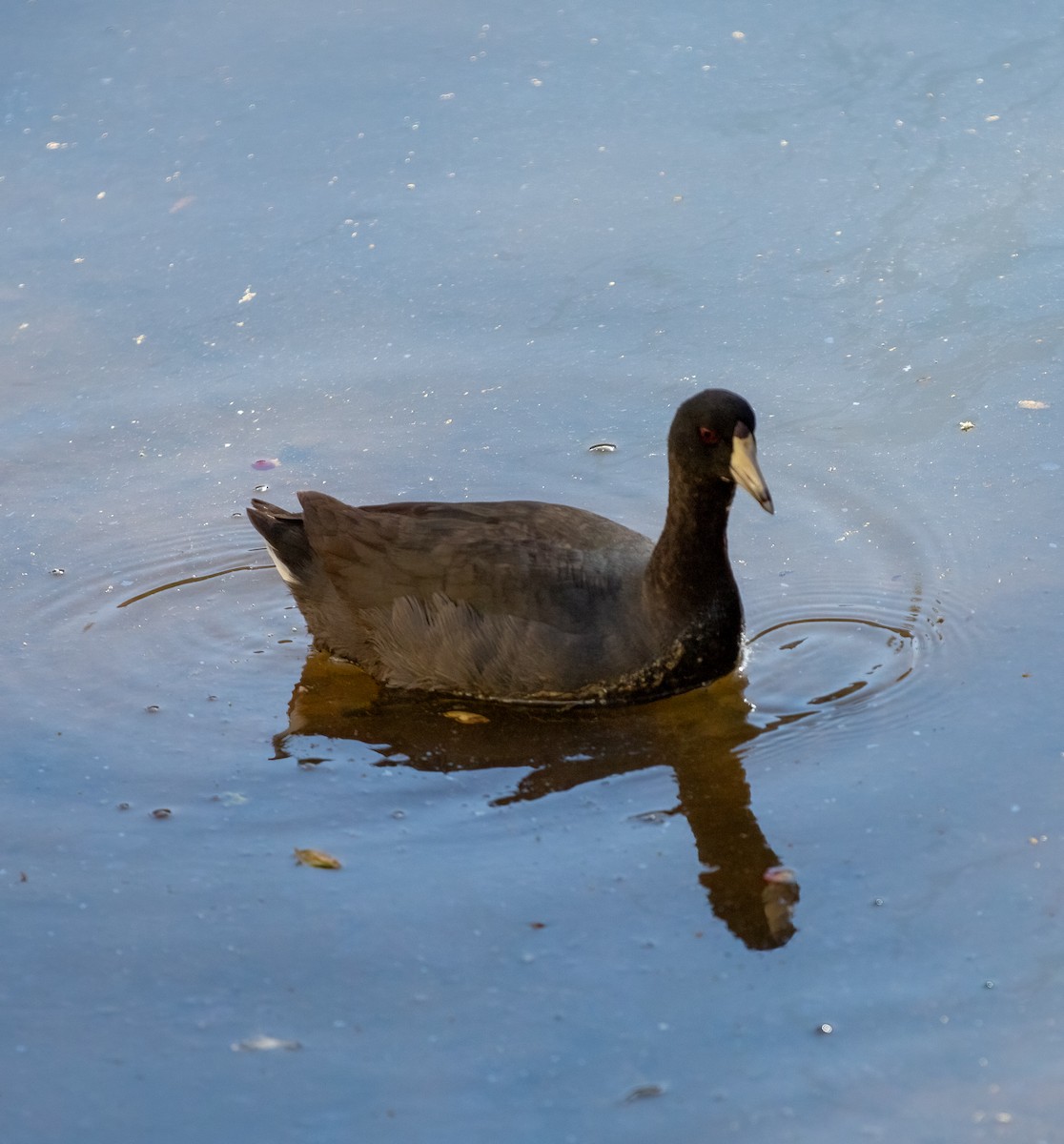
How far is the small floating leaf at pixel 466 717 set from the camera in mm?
4711

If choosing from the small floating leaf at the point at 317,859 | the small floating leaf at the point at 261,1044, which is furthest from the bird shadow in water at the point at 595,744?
the small floating leaf at the point at 261,1044

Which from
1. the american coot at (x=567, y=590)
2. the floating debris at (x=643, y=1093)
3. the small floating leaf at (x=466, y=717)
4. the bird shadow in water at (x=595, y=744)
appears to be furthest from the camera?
the small floating leaf at (x=466, y=717)

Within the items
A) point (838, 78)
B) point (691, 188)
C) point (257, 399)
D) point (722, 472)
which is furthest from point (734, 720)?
point (838, 78)

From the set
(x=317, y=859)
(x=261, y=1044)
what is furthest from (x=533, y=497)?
(x=261, y=1044)

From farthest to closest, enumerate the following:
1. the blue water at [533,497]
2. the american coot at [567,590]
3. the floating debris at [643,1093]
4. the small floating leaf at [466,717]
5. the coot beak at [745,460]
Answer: the small floating leaf at [466,717]
the american coot at [567,590]
the coot beak at [745,460]
the blue water at [533,497]
the floating debris at [643,1093]

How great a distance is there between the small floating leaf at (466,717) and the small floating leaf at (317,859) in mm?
813

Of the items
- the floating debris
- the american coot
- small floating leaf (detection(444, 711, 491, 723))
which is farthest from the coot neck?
the floating debris

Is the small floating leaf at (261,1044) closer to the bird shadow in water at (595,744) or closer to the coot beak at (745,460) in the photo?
the bird shadow in water at (595,744)

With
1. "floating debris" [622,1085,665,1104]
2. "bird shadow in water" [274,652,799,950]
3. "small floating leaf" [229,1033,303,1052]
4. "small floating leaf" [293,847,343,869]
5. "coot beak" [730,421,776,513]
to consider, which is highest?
"coot beak" [730,421,776,513]

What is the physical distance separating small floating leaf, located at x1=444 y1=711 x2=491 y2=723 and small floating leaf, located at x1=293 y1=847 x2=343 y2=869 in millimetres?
813

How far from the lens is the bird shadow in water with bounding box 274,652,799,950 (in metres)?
3.94

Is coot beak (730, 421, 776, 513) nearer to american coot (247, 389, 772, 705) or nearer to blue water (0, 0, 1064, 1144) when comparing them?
american coot (247, 389, 772, 705)

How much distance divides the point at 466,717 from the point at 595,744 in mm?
438

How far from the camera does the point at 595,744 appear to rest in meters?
4.50
